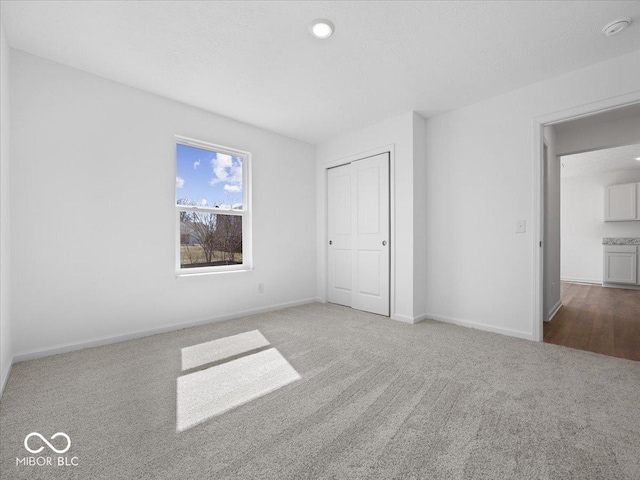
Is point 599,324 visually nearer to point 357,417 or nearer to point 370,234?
point 370,234

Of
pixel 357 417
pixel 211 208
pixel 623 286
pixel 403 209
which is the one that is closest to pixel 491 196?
pixel 403 209

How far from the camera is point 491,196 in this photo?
3.25m

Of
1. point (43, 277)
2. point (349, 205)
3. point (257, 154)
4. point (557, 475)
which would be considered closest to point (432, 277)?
point (349, 205)

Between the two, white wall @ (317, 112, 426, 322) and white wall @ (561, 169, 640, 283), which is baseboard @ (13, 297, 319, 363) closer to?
white wall @ (317, 112, 426, 322)

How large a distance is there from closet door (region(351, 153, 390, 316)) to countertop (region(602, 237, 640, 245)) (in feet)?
19.7

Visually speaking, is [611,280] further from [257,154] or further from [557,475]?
[257,154]

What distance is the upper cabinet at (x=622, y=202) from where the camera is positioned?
6.17 metres

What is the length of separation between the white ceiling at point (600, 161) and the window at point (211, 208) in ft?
18.2

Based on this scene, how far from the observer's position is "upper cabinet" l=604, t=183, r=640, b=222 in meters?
6.17

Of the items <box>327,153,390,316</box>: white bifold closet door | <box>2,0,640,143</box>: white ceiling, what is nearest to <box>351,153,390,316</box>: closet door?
<box>327,153,390,316</box>: white bifold closet door

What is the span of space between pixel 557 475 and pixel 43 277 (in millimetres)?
3681

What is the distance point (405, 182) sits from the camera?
3646 millimetres

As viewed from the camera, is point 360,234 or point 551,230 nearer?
A: point 551,230

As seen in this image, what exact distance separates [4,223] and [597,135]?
240 inches
